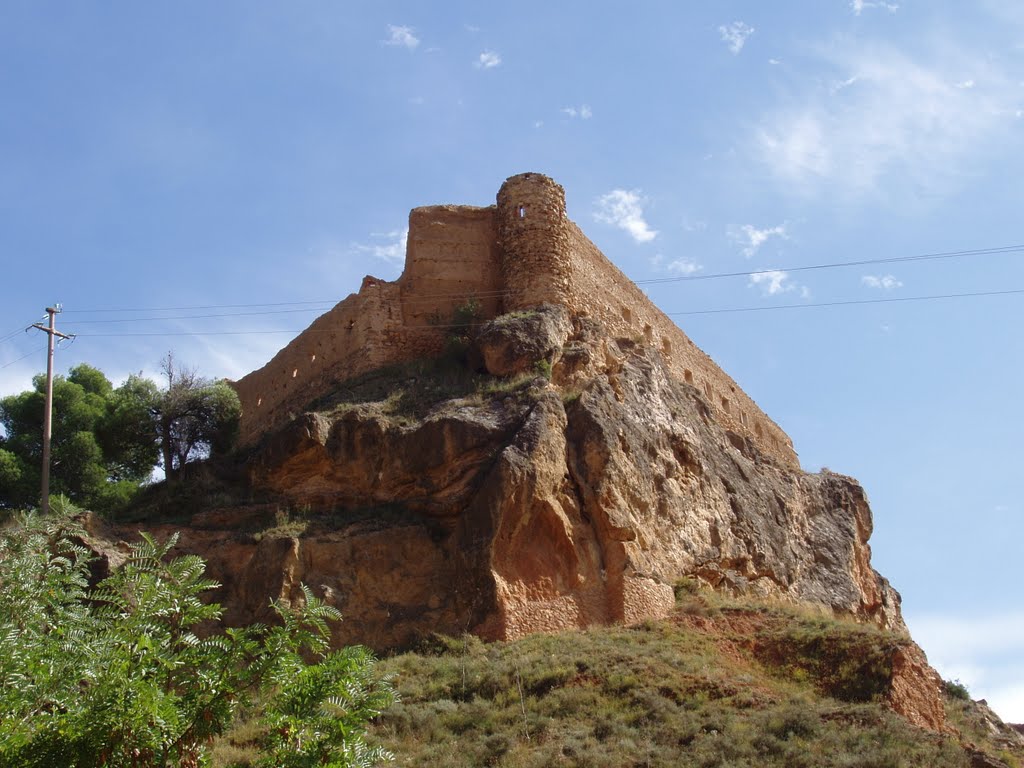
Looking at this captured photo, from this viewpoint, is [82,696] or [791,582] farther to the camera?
[791,582]

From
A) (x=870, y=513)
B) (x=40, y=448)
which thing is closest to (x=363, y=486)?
(x=40, y=448)

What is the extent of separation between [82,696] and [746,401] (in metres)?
28.5

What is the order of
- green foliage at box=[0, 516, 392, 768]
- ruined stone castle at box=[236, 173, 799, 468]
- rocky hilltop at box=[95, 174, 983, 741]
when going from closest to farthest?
green foliage at box=[0, 516, 392, 768]
rocky hilltop at box=[95, 174, 983, 741]
ruined stone castle at box=[236, 173, 799, 468]

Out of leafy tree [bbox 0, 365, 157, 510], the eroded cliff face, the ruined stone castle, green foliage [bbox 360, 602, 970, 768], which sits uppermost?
the ruined stone castle

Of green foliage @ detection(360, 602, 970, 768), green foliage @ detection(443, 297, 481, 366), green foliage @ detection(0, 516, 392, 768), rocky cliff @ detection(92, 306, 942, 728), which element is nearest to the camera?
green foliage @ detection(0, 516, 392, 768)

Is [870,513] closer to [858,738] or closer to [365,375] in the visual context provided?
[365,375]

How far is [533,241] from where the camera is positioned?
25938 millimetres

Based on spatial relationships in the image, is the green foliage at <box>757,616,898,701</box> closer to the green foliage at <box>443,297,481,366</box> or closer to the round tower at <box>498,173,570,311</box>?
the green foliage at <box>443,297,481,366</box>

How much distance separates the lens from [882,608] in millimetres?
33062

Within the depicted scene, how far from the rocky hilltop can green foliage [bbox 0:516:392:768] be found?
9.30 metres

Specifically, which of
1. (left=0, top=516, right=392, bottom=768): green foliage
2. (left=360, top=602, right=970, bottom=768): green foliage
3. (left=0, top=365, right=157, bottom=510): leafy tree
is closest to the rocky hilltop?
(left=360, top=602, right=970, bottom=768): green foliage

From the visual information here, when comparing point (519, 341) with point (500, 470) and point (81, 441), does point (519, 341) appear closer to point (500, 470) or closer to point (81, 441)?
point (500, 470)

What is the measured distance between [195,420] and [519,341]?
7113 millimetres

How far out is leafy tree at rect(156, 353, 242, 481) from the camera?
25.0 meters
